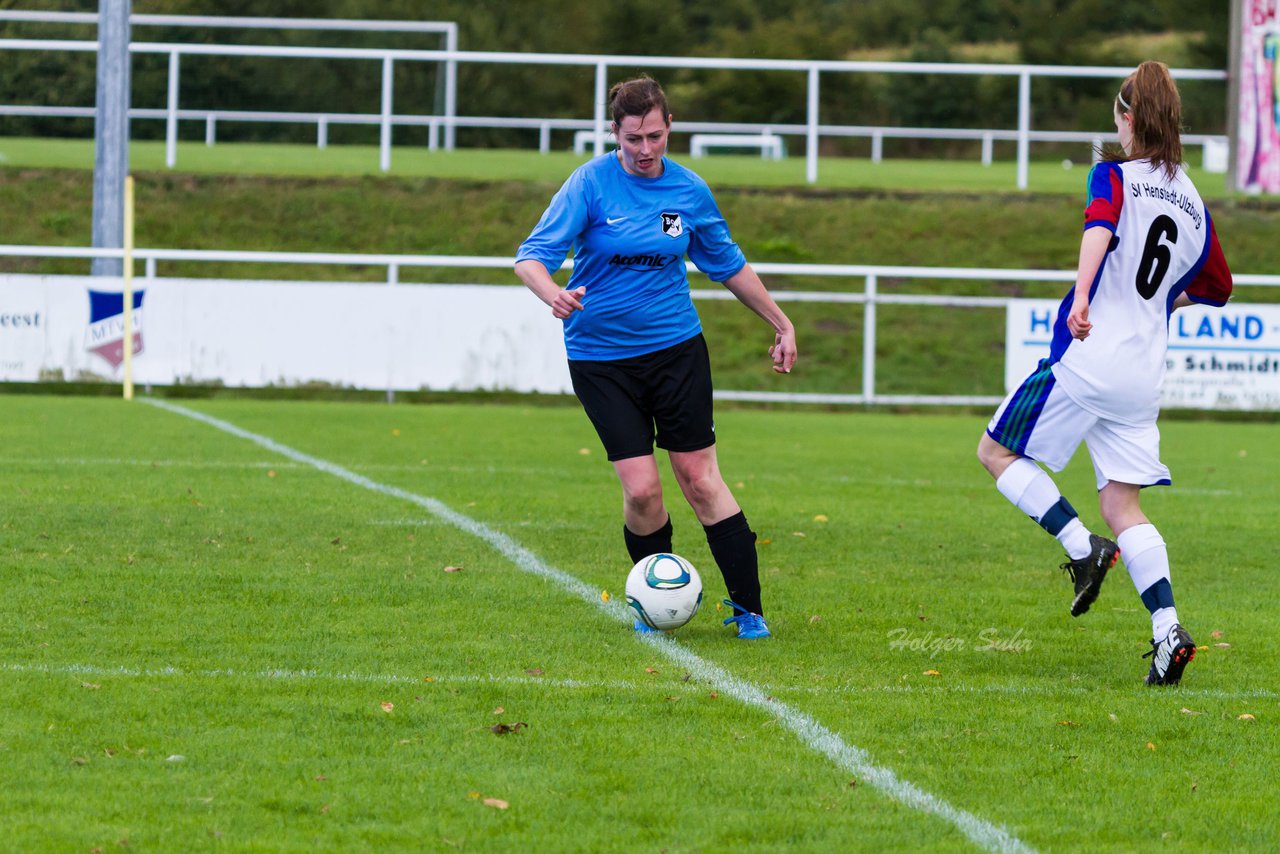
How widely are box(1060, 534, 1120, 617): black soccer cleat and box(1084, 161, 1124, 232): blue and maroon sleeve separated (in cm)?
99

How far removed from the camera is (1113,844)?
381cm

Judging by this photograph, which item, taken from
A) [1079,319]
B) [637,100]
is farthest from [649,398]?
[1079,319]

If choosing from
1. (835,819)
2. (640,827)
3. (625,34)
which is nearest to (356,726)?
(640,827)

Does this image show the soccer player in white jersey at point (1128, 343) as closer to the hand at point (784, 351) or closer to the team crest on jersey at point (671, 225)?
the hand at point (784, 351)

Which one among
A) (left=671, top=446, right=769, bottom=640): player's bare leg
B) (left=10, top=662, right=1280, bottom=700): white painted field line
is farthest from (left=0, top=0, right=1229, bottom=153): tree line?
(left=10, top=662, right=1280, bottom=700): white painted field line

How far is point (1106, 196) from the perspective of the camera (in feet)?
17.3

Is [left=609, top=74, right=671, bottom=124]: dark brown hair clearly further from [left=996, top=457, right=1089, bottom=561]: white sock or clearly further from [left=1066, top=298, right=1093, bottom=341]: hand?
[left=996, top=457, right=1089, bottom=561]: white sock

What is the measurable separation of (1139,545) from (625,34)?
56.8 metres

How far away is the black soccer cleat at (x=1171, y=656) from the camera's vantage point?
17.3ft

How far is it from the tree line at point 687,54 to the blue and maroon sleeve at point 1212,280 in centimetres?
2370

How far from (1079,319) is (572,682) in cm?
187

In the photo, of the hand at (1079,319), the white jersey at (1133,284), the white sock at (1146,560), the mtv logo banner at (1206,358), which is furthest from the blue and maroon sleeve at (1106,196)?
the mtv logo banner at (1206,358)

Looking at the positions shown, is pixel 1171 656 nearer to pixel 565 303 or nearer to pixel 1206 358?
pixel 565 303

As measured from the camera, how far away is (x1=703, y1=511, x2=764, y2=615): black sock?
242 inches
